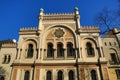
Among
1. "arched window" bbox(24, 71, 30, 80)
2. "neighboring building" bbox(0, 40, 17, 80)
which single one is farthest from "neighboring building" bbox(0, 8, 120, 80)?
"neighboring building" bbox(0, 40, 17, 80)

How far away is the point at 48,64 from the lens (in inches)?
1088

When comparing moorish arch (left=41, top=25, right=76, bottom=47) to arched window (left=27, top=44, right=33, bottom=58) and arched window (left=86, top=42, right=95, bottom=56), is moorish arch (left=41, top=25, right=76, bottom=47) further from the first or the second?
arched window (left=86, top=42, right=95, bottom=56)

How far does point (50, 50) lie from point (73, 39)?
420 cm

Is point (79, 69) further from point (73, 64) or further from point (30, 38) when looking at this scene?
point (30, 38)

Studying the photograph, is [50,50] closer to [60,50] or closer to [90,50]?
[60,50]

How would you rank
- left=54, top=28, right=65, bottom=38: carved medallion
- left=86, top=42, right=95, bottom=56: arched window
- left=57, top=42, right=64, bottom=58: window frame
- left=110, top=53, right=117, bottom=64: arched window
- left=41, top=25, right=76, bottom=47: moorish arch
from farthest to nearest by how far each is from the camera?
1. left=110, top=53, right=117, bottom=64: arched window
2. left=54, top=28, right=65, bottom=38: carved medallion
3. left=41, top=25, right=76, bottom=47: moorish arch
4. left=57, top=42, right=64, bottom=58: window frame
5. left=86, top=42, right=95, bottom=56: arched window

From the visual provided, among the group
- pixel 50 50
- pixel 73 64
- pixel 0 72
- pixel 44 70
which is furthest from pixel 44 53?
pixel 0 72

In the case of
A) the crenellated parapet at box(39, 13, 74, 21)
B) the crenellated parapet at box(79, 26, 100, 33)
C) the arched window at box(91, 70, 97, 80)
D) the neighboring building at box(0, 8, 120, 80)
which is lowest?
the arched window at box(91, 70, 97, 80)

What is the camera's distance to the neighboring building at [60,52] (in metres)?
26.9

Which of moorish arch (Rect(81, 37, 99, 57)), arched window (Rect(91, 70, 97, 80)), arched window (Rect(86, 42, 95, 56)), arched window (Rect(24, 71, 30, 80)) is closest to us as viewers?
arched window (Rect(91, 70, 97, 80))

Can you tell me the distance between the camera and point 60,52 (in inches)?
1161

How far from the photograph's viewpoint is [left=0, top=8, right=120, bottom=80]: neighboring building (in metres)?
26.9

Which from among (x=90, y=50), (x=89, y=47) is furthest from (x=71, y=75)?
(x=89, y=47)

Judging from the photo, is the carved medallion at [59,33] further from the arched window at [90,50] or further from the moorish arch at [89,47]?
the arched window at [90,50]
